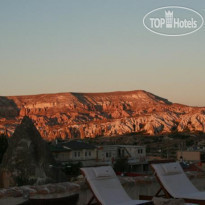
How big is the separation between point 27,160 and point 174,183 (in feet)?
72.5

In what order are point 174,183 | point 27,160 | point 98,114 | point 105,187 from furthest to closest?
1. point 98,114
2. point 27,160
3. point 174,183
4. point 105,187

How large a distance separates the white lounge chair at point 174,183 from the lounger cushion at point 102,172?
75 centimetres

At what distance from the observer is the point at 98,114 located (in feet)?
357

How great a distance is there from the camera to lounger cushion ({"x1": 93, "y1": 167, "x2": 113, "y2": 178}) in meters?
5.86

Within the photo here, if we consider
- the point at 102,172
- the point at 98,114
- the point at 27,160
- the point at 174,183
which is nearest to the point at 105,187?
the point at 102,172

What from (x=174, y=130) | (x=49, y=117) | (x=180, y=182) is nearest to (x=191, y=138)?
(x=174, y=130)

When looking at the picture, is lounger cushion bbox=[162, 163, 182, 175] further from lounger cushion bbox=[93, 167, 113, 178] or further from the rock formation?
the rock formation

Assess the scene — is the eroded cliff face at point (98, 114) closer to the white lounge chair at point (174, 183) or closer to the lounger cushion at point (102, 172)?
the white lounge chair at point (174, 183)

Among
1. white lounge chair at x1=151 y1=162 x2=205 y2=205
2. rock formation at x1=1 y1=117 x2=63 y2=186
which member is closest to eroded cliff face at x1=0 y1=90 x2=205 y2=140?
rock formation at x1=1 y1=117 x2=63 y2=186

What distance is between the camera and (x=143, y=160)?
42.2 meters

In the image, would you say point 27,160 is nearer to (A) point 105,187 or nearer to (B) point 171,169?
(B) point 171,169

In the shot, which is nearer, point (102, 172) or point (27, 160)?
point (102, 172)

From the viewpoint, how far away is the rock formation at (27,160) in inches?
1051

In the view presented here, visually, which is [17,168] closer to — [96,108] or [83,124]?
[83,124]
